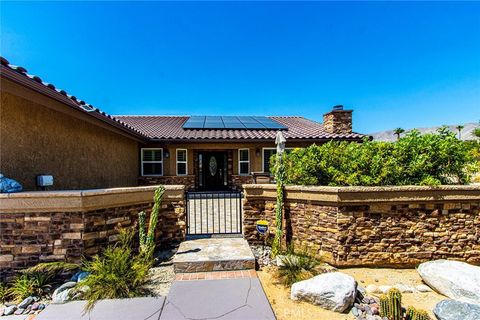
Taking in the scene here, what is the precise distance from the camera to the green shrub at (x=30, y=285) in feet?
12.2

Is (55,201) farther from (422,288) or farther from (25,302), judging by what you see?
(422,288)

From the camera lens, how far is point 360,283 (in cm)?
423

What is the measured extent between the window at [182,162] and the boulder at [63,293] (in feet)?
29.7

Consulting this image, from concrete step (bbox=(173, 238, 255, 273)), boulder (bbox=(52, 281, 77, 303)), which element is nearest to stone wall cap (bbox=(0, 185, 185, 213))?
boulder (bbox=(52, 281, 77, 303))

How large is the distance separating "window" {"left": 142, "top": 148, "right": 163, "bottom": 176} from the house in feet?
0.15

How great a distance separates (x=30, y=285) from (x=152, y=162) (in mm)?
9051

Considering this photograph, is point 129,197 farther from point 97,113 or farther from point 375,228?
point 375,228

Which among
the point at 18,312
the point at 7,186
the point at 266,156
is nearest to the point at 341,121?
the point at 266,156

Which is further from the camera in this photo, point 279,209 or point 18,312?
point 279,209

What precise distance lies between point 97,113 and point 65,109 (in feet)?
2.95

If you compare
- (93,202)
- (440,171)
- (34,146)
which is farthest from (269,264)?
(34,146)

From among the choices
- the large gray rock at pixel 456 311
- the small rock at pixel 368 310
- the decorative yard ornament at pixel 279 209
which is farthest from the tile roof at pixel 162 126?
the large gray rock at pixel 456 311

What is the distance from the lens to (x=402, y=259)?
4.77 meters

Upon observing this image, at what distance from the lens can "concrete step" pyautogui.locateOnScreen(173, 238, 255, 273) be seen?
4.39m
